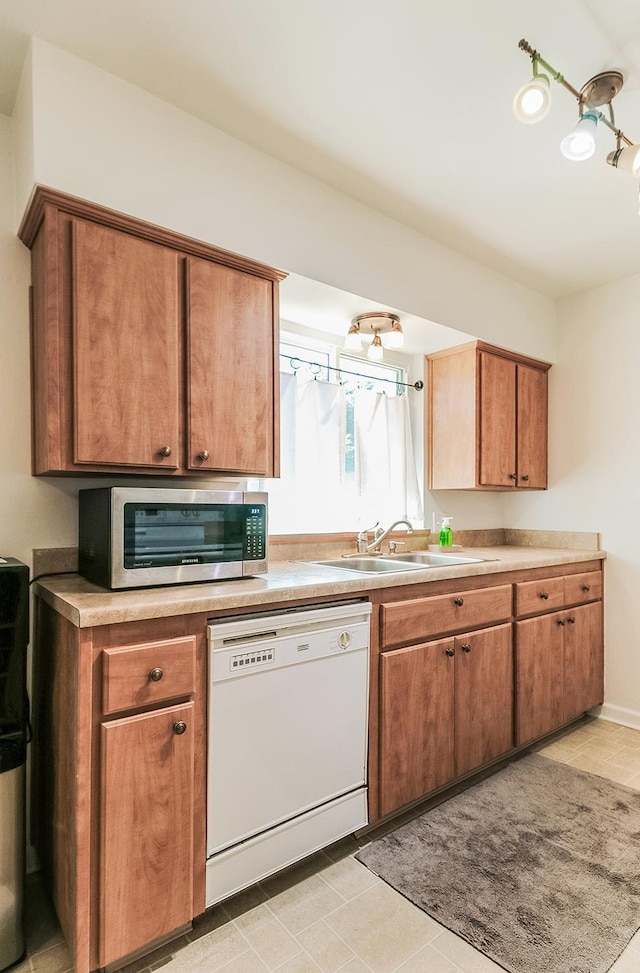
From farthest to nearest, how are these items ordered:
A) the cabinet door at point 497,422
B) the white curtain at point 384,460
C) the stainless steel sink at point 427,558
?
the cabinet door at point 497,422
the white curtain at point 384,460
the stainless steel sink at point 427,558

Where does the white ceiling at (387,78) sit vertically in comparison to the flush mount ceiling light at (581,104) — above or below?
above

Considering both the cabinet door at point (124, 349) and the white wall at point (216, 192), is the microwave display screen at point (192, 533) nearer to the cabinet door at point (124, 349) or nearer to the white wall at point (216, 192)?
the cabinet door at point (124, 349)

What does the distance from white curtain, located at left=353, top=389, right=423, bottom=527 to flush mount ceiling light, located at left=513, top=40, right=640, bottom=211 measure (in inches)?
60.6

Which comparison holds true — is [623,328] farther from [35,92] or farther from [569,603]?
[35,92]

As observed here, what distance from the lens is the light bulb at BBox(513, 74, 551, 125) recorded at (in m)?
1.45

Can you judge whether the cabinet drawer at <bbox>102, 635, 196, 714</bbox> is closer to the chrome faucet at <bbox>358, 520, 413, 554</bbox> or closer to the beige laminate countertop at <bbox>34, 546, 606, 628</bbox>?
the beige laminate countertop at <bbox>34, 546, 606, 628</bbox>

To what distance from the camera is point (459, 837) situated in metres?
1.96

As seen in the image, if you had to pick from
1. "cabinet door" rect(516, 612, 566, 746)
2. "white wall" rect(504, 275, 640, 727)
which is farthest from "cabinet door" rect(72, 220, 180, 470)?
"white wall" rect(504, 275, 640, 727)

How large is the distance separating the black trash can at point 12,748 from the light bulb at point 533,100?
1.83 m

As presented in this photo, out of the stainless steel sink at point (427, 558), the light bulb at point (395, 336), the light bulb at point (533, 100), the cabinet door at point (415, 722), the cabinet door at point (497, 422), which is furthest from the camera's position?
the cabinet door at point (497, 422)

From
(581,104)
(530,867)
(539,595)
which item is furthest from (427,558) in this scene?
(581,104)

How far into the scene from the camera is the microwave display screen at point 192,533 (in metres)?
1.59

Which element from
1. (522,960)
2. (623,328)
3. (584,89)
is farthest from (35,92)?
(623,328)

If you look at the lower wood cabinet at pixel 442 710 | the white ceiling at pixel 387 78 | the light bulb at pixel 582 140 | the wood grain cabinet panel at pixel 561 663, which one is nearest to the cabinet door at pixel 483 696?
the lower wood cabinet at pixel 442 710
